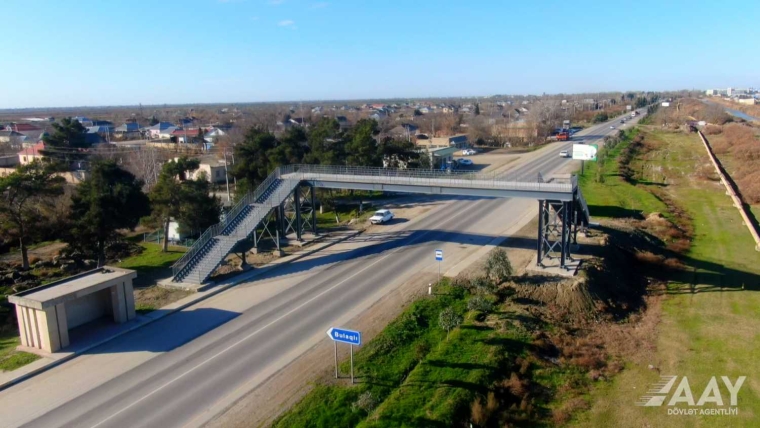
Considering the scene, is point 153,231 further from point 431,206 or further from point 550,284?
point 550,284

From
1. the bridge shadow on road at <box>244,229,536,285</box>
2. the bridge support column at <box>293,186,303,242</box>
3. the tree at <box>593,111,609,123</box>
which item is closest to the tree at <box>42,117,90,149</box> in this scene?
the bridge support column at <box>293,186,303,242</box>

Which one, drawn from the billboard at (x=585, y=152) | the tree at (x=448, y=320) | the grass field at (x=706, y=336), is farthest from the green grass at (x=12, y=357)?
the billboard at (x=585, y=152)

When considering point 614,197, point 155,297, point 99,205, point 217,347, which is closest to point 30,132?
point 99,205

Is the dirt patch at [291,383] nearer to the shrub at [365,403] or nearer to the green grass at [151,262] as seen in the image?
the shrub at [365,403]

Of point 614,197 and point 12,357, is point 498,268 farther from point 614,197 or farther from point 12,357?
point 614,197

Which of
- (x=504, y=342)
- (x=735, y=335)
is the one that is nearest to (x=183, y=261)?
(x=504, y=342)

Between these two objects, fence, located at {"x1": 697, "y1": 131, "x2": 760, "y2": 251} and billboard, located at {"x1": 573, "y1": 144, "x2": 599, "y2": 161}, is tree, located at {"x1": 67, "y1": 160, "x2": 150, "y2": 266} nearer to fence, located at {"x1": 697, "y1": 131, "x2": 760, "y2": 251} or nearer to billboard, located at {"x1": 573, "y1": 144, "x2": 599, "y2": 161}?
fence, located at {"x1": 697, "y1": 131, "x2": 760, "y2": 251}
